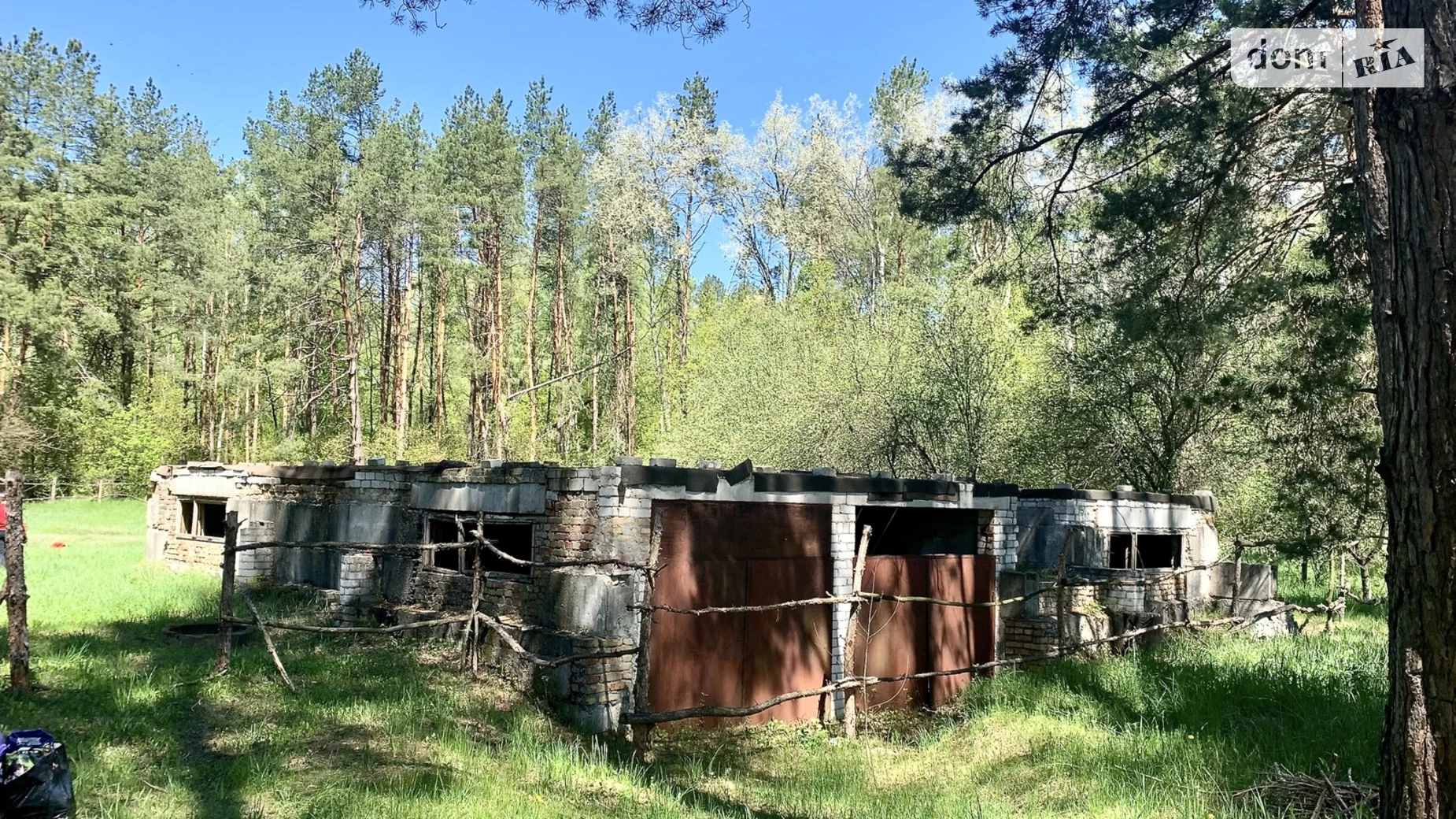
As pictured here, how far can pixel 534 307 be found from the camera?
99.9 feet

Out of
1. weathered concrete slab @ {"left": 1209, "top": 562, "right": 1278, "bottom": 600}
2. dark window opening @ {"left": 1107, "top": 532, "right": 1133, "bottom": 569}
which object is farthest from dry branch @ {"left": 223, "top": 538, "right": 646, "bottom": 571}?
weathered concrete slab @ {"left": 1209, "top": 562, "right": 1278, "bottom": 600}

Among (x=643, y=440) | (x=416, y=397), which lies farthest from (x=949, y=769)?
(x=416, y=397)

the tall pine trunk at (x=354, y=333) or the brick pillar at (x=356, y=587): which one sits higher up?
the tall pine trunk at (x=354, y=333)

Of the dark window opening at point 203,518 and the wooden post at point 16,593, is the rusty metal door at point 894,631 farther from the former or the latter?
the dark window opening at point 203,518

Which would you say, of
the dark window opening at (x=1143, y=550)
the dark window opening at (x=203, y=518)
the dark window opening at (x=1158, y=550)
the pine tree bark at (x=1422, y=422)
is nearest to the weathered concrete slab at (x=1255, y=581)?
the dark window opening at (x=1143, y=550)

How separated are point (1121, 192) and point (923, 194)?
2.20m

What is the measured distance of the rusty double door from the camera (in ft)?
28.7

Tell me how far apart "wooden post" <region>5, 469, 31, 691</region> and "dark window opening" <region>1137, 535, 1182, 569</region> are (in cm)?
1313

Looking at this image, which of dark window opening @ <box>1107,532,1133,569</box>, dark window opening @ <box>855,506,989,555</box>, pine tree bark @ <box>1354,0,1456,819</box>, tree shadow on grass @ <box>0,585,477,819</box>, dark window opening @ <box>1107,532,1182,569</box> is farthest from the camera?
dark window opening @ <box>1107,532,1133,569</box>

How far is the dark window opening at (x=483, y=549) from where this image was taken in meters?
10.0

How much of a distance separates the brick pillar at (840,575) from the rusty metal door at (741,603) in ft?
0.29

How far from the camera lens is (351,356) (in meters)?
26.7

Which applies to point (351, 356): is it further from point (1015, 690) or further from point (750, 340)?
point (1015, 690)

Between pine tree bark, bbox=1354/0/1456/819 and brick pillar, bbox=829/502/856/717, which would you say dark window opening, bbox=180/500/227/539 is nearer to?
brick pillar, bbox=829/502/856/717
